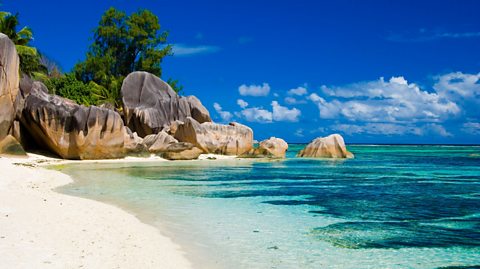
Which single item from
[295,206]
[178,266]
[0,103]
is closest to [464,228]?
[295,206]

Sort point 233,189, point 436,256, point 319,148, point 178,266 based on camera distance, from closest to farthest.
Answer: point 178,266, point 436,256, point 233,189, point 319,148

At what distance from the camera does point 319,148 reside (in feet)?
140

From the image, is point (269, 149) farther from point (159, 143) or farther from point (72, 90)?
point (72, 90)

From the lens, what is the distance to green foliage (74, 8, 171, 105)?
51.2m

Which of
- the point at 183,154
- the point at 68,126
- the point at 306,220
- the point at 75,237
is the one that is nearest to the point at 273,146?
the point at 183,154

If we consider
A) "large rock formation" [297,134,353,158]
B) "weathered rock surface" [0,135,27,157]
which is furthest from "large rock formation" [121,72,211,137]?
"weathered rock surface" [0,135,27,157]

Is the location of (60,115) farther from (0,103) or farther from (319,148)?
(319,148)

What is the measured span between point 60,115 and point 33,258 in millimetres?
23190

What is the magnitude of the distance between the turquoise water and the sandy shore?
0.50 meters

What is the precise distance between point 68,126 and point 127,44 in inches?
1040

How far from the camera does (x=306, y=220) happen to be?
1064 cm

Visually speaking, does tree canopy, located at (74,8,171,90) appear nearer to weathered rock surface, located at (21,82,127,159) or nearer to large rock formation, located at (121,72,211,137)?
large rock formation, located at (121,72,211,137)

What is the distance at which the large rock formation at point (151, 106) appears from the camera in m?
39.6

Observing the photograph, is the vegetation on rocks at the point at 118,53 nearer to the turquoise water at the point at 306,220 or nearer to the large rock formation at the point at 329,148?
the large rock formation at the point at 329,148
